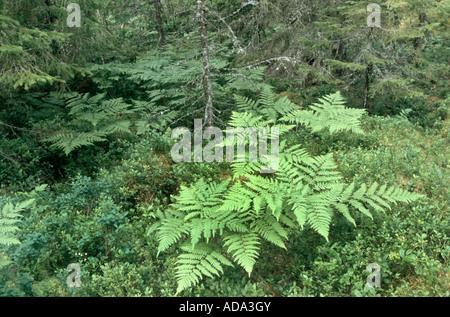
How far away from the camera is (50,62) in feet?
24.8

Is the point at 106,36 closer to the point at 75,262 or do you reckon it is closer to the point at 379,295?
the point at 75,262
